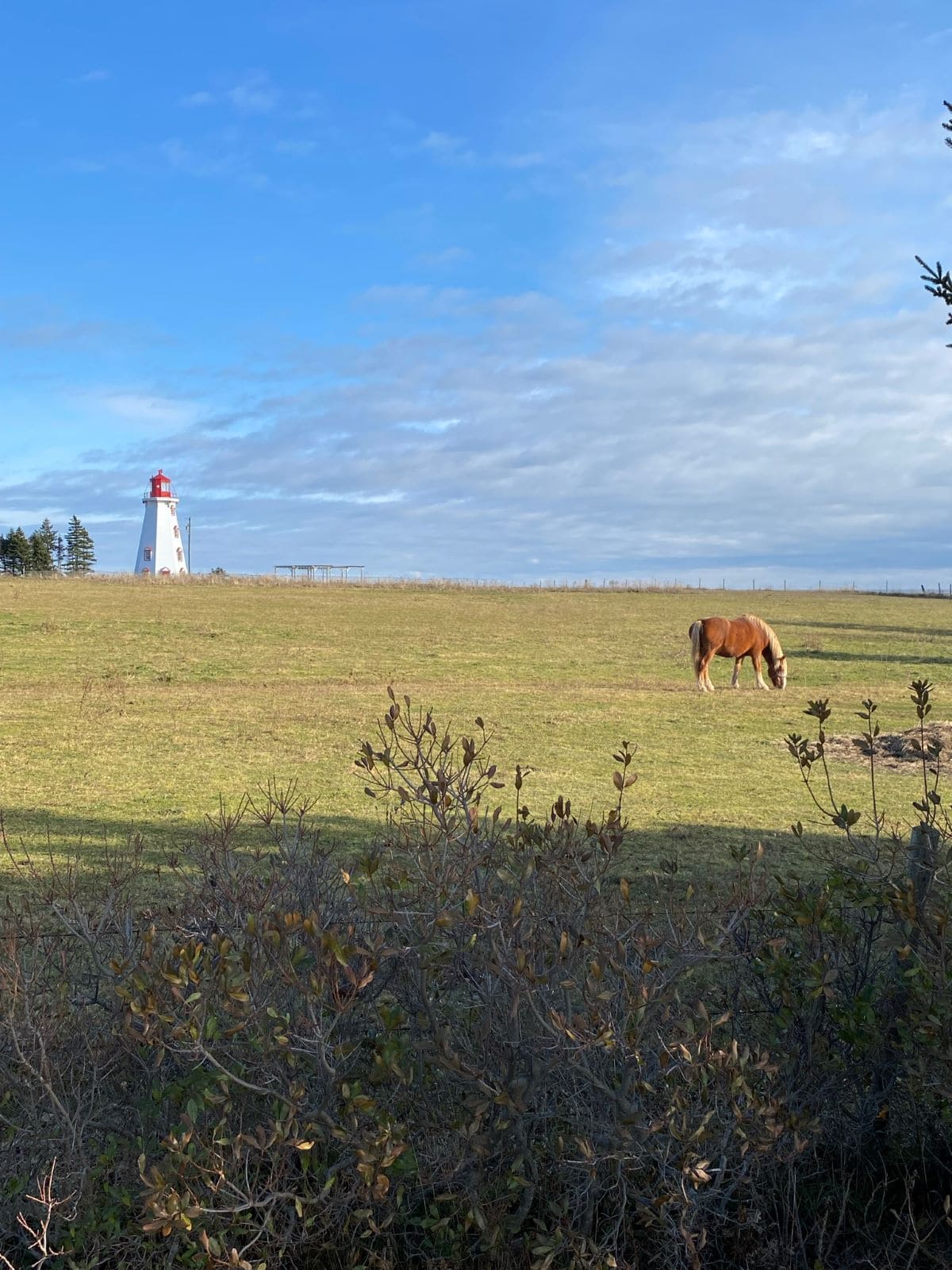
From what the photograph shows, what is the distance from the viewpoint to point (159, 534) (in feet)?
289

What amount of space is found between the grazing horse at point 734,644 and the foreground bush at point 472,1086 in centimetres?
1845

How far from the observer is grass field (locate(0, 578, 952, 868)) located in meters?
10.5

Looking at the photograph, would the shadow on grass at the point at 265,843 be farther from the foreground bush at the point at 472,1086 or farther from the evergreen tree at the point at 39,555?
the evergreen tree at the point at 39,555

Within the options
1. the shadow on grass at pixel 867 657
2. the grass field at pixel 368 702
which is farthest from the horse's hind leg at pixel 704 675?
the shadow on grass at pixel 867 657

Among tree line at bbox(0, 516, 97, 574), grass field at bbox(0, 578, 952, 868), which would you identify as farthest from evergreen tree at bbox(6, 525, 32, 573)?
grass field at bbox(0, 578, 952, 868)

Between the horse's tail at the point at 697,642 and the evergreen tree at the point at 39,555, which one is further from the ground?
the evergreen tree at the point at 39,555

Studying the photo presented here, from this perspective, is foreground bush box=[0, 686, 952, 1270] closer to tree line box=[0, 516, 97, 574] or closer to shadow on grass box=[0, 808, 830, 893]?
shadow on grass box=[0, 808, 830, 893]

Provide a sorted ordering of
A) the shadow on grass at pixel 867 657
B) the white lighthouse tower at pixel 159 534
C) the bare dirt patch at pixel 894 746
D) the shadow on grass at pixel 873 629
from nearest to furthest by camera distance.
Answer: the bare dirt patch at pixel 894 746
the shadow on grass at pixel 867 657
the shadow on grass at pixel 873 629
the white lighthouse tower at pixel 159 534

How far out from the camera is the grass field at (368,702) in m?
10.5

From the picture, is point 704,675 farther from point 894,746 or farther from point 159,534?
point 159,534

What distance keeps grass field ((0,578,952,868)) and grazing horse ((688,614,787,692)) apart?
0.73 meters

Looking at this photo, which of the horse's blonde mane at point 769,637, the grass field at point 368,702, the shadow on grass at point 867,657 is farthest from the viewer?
the shadow on grass at point 867,657

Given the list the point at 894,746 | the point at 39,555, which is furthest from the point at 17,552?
the point at 894,746

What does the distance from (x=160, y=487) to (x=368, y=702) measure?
→ 246 feet
